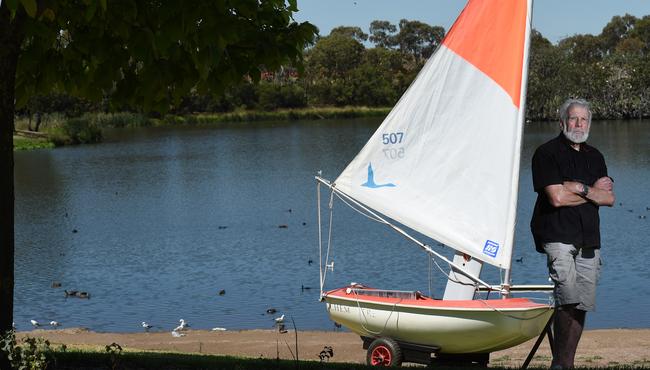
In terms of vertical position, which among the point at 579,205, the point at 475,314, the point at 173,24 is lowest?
the point at 475,314

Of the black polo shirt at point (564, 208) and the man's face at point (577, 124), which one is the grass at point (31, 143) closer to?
the black polo shirt at point (564, 208)

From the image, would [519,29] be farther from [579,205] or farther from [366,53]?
[366,53]

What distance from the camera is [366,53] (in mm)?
182875

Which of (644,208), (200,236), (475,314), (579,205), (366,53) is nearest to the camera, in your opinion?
(579,205)

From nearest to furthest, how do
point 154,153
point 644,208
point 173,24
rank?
point 173,24, point 644,208, point 154,153

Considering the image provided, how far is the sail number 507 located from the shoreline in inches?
135

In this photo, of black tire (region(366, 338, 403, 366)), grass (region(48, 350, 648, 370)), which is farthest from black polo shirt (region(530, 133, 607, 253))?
black tire (region(366, 338, 403, 366))

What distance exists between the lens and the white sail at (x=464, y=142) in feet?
37.3

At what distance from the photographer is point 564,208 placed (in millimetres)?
7711

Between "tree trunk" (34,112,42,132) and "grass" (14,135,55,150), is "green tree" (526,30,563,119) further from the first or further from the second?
"grass" (14,135,55,150)

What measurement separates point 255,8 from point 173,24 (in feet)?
3.44

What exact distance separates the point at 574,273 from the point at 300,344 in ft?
31.0

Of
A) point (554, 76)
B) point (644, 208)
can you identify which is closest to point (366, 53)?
point (554, 76)

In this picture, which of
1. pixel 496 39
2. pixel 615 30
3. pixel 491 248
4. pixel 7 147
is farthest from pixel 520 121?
pixel 615 30
